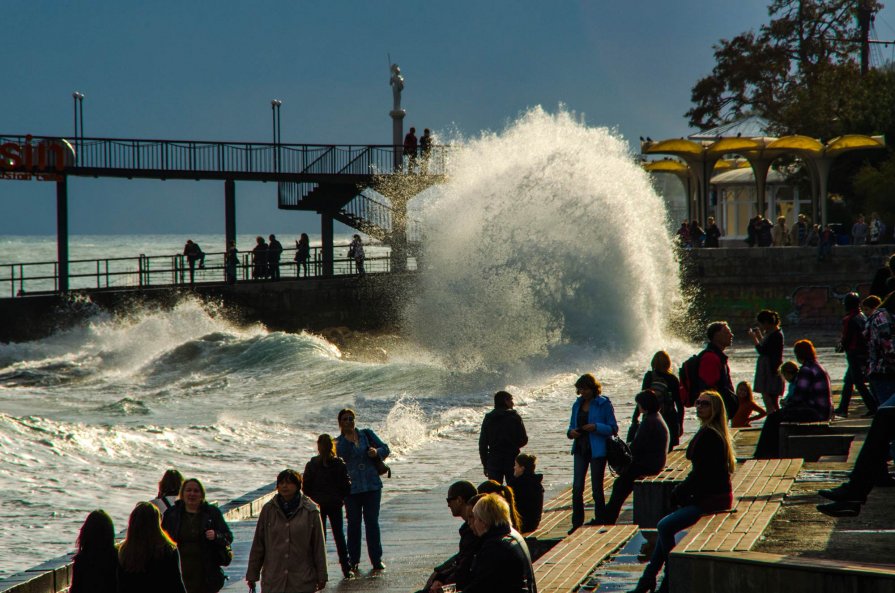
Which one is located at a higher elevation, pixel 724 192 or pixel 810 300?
pixel 724 192

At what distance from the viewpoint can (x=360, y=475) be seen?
1025cm

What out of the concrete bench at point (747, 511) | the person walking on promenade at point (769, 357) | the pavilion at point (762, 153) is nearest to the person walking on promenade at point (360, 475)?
the concrete bench at point (747, 511)

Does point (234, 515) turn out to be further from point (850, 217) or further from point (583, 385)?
point (850, 217)

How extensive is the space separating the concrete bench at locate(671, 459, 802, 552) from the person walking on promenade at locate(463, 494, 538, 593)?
1.27 m

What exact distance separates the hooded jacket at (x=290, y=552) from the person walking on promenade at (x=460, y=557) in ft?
3.04

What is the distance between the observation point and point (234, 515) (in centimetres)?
1255

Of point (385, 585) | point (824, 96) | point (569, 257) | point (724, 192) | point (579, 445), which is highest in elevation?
point (824, 96)

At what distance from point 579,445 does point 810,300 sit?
107 ft

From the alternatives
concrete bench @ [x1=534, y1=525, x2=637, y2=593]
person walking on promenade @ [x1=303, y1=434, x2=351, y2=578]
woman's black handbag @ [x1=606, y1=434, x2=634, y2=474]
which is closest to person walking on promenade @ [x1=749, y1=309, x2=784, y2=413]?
woman's black handbag @ [x1=606, y1=434, x2=634, y2=474]

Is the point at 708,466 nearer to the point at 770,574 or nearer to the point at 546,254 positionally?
the point at 770,574

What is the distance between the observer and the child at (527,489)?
9555mm

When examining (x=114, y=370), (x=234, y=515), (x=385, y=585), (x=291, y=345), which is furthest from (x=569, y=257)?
(x=385, y=585)

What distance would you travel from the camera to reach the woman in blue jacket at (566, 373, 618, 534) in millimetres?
10469

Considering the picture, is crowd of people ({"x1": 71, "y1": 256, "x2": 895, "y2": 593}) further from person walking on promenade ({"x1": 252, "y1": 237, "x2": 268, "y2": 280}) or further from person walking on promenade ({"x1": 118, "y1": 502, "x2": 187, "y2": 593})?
person walking on promenade ({"x1": 252, "y1": 237, "x2": 268, "y2": 280})
